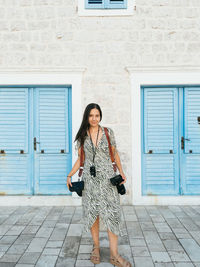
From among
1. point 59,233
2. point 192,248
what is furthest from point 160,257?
point 59,233

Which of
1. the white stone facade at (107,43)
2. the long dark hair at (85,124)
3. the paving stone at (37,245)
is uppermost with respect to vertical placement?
the white stone facade at (107,43)

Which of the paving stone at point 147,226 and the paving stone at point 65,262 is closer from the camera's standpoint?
the paving stone at point 65,262

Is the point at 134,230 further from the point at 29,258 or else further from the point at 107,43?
the point at 107,43

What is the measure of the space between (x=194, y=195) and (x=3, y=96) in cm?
452

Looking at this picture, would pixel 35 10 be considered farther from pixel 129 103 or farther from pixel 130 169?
pixel 130 169

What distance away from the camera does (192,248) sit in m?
3.08

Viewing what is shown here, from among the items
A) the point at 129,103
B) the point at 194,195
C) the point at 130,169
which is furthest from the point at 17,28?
the point at 194,195

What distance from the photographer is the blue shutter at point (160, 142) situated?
507cm

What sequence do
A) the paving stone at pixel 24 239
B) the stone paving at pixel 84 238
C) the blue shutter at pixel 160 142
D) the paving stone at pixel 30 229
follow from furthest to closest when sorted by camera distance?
the blue shutter at pixel 160 142 < the paving stone at pixel 30 229 < the paving stone at pixel 24 239 < the stone paving at pixel 84 238

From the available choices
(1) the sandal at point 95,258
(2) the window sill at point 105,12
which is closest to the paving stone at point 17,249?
(1) the sandal at point 95,258

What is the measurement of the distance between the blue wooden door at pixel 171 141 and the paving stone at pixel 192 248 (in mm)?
1795

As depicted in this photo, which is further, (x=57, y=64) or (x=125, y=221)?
(x=57, y=64)

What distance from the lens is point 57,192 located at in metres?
5.08

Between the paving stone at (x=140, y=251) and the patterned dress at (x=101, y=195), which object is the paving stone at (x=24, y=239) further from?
the paving stone at (x=140, y=251)
